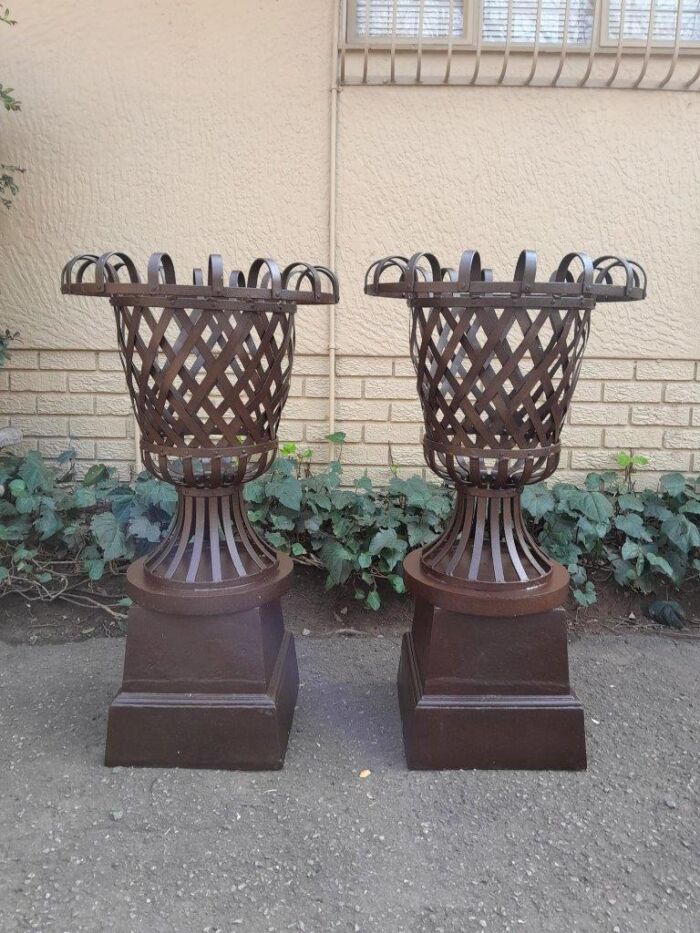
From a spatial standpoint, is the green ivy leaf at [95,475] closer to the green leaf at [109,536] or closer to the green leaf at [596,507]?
the green leaf at [109,536]

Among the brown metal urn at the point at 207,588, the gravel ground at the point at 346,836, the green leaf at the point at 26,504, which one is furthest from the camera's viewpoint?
the green leaf at the point at 26,504

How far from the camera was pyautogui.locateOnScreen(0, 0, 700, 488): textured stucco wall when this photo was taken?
3.23 meters

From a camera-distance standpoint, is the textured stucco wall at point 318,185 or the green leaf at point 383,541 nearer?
the green leaf at point 383,541

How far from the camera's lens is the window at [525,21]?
126 inches

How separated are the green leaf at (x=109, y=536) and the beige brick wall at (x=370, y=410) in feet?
1.89

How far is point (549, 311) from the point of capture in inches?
73.9

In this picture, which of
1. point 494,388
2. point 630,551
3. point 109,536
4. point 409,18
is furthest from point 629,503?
point 409,18

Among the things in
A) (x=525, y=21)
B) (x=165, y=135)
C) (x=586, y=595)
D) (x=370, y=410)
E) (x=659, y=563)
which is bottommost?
(x=586, y=595)

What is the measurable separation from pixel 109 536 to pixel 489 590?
5.61 feet

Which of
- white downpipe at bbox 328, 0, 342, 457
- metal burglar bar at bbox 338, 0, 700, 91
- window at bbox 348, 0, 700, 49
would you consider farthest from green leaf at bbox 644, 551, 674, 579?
window at bbox 348, 0, 700, 49

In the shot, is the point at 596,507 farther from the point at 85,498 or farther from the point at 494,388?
the point at 85,498

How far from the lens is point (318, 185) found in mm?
3291

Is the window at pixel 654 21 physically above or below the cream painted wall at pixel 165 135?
above

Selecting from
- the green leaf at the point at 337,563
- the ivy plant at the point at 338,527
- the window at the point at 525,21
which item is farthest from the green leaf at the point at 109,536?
the window at the point at 525,21
